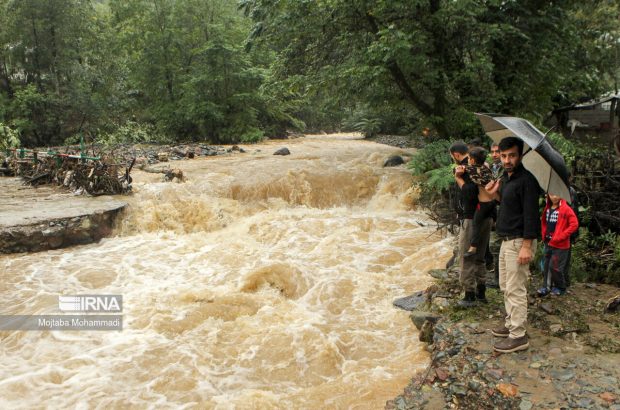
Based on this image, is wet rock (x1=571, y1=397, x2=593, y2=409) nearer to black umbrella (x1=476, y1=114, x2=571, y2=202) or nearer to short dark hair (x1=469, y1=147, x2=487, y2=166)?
black umbrella (x1=476, y1=114, x2=571, y2=202)

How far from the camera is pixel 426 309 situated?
17.7 feet

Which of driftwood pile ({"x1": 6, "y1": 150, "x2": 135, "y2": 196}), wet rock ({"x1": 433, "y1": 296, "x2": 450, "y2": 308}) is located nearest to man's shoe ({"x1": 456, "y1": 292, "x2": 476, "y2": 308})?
wet rock ({"x1": 433, "y1": 296, "x2": 450, "y2": 308})

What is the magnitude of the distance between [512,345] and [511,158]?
1.63 m

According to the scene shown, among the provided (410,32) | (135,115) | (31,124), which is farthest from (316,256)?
(135,115)

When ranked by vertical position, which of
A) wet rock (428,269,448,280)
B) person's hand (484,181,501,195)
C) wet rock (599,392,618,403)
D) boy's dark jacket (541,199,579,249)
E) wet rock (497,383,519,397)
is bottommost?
wet rock (428,269,448,280)

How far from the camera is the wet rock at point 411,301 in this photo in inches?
231

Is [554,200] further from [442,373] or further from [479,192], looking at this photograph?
[442,373]

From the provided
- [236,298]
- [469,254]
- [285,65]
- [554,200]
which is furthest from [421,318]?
[285,65]

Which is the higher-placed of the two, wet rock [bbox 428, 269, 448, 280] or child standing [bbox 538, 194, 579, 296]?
child standing [bbox 538, 194, 579, 296]

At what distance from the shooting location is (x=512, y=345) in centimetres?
367

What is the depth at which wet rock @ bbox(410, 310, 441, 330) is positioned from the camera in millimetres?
4953

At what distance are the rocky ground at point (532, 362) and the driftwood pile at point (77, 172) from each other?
29.8 feet

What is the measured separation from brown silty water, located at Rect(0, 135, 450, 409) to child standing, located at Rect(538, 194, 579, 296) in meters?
1.72

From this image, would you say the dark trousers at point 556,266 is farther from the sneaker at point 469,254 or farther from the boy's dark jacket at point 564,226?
the sneaker at point 469,254
